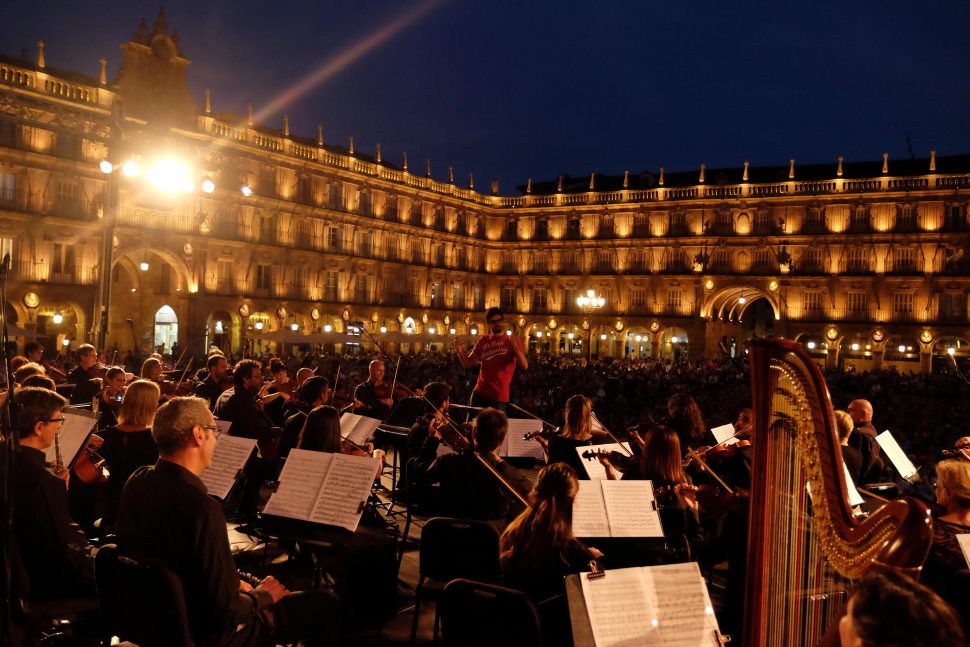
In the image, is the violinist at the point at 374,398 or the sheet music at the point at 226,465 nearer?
the sheet music at the point at 226,465

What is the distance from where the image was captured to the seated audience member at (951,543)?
337 cm

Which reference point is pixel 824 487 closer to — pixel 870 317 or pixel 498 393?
pixel 498 393

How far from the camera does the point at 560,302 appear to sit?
49.6 metres

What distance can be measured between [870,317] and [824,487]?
44.7 meters

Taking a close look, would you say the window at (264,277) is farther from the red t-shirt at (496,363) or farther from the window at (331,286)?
the red t-shirt at (496,363)

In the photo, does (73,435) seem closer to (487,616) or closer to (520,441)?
(487,616)

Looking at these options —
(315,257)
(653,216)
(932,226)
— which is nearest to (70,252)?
(315,257)

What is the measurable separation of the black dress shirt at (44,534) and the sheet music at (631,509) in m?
2.80

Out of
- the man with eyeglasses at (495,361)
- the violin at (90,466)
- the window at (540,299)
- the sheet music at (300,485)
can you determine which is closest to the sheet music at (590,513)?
the sheet music at (300,485)

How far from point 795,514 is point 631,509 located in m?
1.81

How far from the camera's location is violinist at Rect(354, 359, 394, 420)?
895cm

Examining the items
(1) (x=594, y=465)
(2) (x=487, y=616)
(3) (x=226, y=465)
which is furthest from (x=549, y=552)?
(3) (x=226, y=465)

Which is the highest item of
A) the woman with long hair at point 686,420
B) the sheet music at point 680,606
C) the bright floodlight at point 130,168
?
the bright floodlight at point 130,168

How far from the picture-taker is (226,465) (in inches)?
188
